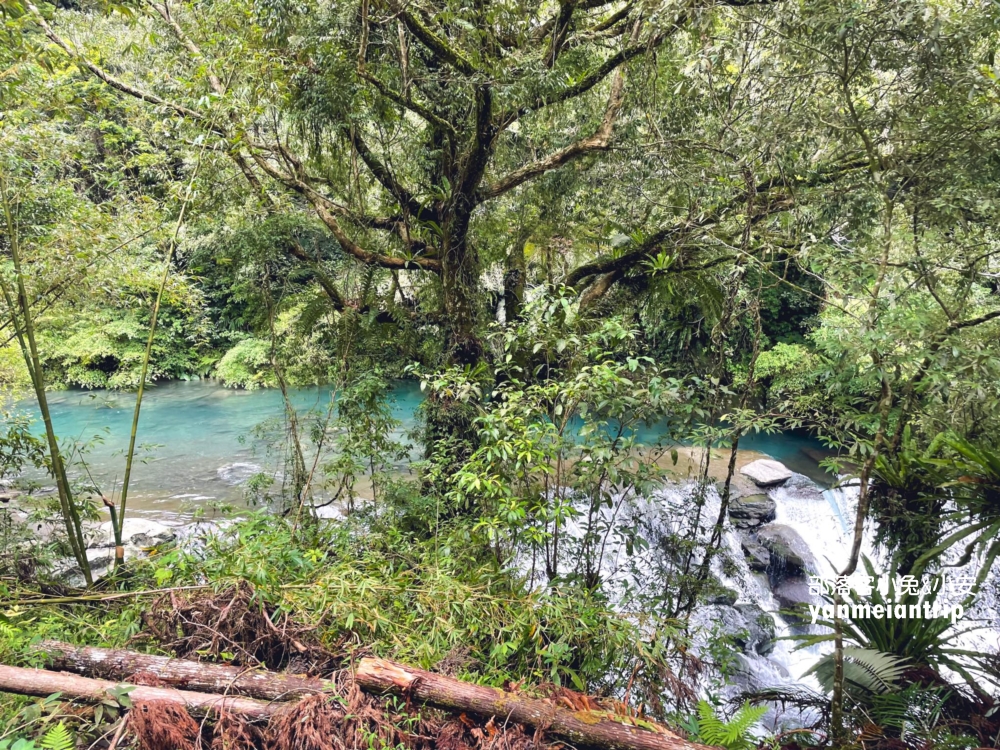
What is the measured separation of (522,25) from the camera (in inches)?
164

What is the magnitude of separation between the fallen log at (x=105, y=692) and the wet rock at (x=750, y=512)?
6.45 metres

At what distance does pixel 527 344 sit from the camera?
348cm

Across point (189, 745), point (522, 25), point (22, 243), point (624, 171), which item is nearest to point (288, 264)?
point (22, 243)

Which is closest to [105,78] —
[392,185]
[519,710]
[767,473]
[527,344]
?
[392,185]

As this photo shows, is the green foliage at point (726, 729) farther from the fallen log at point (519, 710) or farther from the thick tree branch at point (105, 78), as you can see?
the thick tree branch at point (105, 78)

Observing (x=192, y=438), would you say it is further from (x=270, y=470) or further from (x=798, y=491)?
(x=798, y=491)

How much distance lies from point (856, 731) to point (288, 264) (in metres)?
5.98

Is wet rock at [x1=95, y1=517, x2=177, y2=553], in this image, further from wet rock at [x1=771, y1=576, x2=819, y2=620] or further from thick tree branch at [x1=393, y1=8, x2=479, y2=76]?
wet rock at [x1=771, y1=576, x2=819, y2=620]

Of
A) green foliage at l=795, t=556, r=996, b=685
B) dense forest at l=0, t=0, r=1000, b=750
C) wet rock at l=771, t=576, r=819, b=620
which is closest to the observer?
dense forest at l=0, t=0, r=1000, b=750

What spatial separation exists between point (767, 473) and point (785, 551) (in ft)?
6.14

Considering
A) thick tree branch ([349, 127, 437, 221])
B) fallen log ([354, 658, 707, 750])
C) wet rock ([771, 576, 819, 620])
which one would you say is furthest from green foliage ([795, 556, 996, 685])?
thick tree branch ([349, 127, 437, 221])

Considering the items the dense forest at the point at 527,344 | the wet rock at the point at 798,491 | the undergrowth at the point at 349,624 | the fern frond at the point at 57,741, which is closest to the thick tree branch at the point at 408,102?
the dense forest at the point at 527,344

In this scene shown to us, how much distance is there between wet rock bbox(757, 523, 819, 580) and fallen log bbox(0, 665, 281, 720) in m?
6.14

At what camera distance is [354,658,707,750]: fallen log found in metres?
2.01
